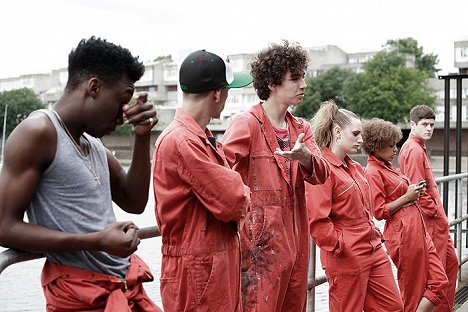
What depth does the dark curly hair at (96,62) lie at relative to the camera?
268 cm

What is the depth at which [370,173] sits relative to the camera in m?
6.04

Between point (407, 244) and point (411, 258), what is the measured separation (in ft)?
0.41

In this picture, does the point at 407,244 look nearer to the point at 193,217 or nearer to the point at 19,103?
the point at 193,217

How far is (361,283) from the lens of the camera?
197 inches

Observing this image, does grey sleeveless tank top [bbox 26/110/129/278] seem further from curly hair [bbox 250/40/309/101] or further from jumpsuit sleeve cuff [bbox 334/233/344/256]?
jumpsuit sleeve cuff [bbox 334/233/344/256]

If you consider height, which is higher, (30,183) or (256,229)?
(30,183)

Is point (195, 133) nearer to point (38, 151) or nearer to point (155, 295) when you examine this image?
point (38, 151)

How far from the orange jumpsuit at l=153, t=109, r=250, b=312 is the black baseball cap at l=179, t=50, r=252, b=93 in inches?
9.0

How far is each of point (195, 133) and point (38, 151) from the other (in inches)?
40.1

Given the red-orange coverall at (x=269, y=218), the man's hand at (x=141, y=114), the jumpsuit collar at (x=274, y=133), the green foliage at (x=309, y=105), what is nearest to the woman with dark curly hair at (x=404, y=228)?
the jumpsuit collar at (x=274, y=133)

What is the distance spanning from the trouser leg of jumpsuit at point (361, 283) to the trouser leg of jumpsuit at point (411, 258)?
3.07ft

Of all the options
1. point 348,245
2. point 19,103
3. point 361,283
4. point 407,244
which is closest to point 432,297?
point 407,244

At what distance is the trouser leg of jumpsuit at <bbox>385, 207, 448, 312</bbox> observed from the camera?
6051mm

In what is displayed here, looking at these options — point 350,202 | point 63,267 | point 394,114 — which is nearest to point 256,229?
point 350,202
